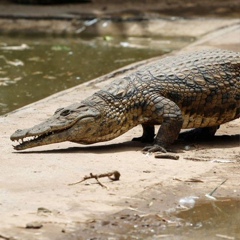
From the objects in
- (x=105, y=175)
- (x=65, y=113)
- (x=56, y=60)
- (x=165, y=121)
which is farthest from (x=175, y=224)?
(x=56, y=60)

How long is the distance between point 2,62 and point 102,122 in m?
7.62

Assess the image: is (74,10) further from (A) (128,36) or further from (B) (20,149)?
(B) (20,149)

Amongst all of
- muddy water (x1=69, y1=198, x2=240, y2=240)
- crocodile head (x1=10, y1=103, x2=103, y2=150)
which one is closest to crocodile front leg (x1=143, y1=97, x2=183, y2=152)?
crocodile head (x1=10, y1=103, x2=103, y2=150)

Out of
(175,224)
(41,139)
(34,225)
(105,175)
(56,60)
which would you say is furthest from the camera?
(56,60)

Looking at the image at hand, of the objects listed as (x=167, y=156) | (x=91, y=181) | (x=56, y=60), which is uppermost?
(x=91, y=181)

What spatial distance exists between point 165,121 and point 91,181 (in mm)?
1581

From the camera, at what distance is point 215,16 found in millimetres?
20672

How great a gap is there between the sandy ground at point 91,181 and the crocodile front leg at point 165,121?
0.64 ft

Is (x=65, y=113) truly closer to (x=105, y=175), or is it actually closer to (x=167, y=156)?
(x=167, y=156)

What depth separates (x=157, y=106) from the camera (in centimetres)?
831

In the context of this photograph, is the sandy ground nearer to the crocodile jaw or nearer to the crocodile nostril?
the crocodile jaw

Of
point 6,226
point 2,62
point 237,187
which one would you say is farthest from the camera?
point 2,62

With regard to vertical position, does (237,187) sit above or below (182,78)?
below

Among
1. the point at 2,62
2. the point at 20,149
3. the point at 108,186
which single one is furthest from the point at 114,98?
the point at 2,62
